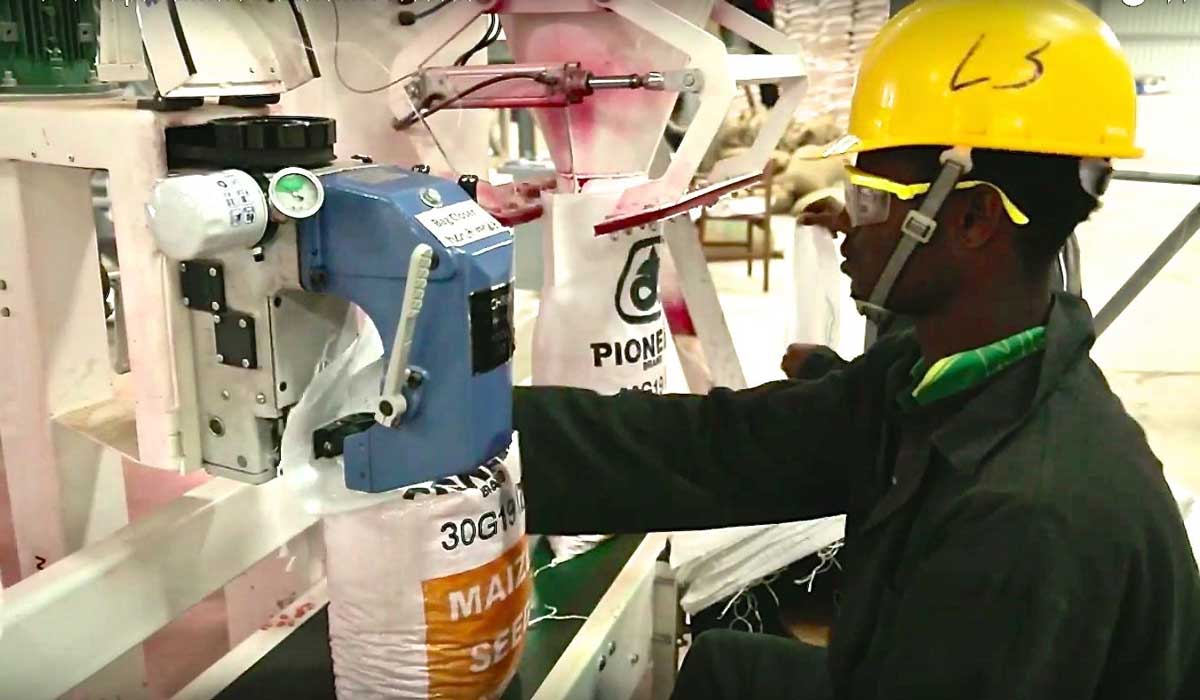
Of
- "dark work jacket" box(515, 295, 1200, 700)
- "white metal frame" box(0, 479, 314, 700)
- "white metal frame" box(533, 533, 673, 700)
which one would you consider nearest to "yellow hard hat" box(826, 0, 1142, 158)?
"dark work jacket" box(515, 295, 1200, 700)

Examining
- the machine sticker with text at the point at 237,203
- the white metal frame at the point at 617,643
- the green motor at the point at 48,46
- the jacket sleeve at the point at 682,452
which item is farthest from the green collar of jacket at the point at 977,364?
the green motor at the point at 48,46

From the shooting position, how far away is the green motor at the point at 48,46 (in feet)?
4.00

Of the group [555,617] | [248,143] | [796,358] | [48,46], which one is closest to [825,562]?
[796,358]

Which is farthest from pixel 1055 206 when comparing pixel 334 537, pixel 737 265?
pixel 737 265

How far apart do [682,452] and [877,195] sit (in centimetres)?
42

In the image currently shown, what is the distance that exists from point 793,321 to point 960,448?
85 centimetres

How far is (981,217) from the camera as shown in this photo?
3.47 ft

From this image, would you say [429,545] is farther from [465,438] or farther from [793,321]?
[793,321]

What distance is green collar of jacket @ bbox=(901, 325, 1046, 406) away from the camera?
1055 millimetres

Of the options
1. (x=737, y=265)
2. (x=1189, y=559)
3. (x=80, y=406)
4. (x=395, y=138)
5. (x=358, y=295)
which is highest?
(x=395, y=138)

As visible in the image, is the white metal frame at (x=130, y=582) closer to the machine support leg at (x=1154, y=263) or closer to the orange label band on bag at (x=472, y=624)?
the orange label band on bag at (x=472, y=624)

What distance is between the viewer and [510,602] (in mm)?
1111

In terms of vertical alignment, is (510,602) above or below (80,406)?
below

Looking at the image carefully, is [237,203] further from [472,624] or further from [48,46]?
[48,46]
